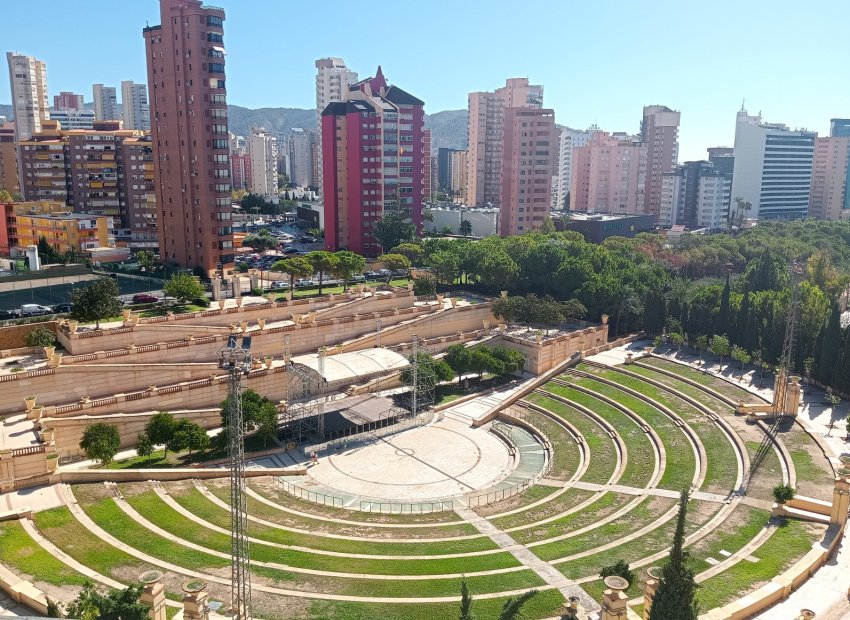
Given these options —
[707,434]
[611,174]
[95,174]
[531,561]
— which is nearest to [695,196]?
[611,174]

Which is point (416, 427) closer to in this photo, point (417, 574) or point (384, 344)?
point (384, 344)

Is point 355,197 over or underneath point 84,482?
over

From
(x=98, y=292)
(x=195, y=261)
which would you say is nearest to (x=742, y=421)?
(x=98, y=292)

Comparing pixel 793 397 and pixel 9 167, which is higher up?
pixel 9 167

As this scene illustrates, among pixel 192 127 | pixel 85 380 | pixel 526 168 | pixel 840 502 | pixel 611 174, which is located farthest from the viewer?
pixel 611 174

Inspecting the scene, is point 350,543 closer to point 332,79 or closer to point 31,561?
point 31,561

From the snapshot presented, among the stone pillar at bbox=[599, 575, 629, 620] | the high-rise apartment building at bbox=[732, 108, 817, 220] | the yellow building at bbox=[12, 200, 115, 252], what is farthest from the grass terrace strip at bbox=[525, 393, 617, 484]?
the high-rise apartment building at bbox=[732, 108, 817, 220]

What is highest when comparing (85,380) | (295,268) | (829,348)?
(295,268)
